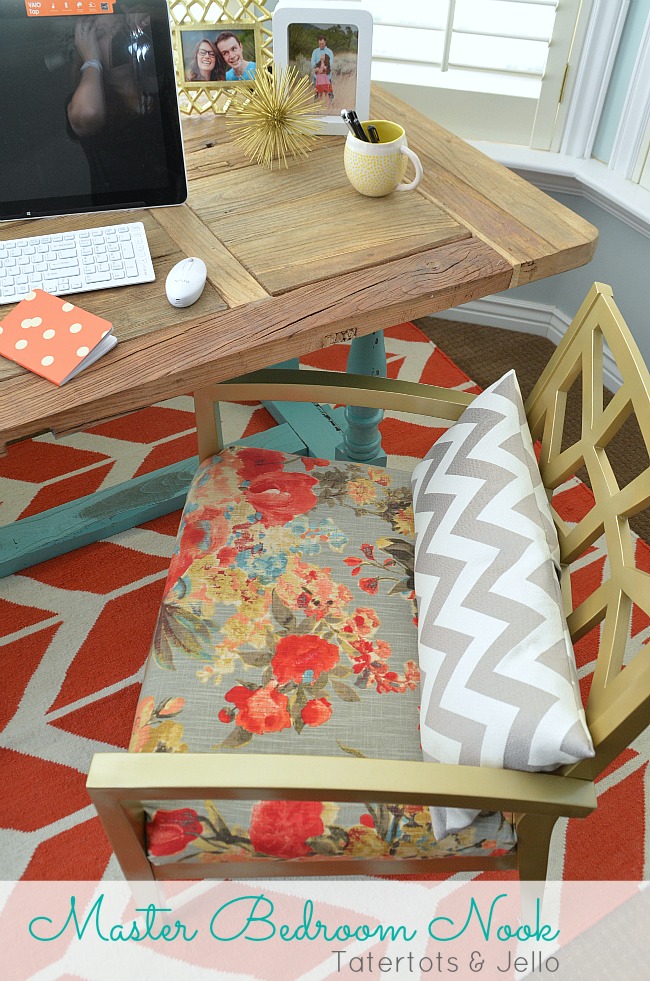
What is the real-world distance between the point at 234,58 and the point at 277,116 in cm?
18

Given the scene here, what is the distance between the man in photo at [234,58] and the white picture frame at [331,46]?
0.41ft

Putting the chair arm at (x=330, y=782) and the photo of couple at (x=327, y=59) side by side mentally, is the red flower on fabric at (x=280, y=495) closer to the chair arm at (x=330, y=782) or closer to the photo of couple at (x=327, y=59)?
the chair arm at (x=330, y=782)

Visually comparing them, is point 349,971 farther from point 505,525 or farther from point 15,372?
point 15,372

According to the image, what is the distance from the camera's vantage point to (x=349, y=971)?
127 centimetres

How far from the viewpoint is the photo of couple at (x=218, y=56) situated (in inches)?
59.4

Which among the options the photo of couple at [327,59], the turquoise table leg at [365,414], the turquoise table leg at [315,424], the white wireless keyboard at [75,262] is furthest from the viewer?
the turquoise table leg at [315,424]

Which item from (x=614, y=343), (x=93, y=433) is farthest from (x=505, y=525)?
(x=93, y=433)

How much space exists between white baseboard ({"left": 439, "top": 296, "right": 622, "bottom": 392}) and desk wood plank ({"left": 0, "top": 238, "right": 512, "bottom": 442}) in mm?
1128

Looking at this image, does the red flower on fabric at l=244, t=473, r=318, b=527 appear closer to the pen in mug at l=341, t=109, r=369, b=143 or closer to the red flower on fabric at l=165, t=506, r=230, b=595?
the red flower on fabric at l=165, t=506, r=230, b=595

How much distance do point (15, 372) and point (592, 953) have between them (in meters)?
1.26

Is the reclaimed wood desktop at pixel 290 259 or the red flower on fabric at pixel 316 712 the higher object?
the reclaimed wood desktop at pixel 290 259

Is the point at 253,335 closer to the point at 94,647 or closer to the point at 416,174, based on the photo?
the point at 416,174
